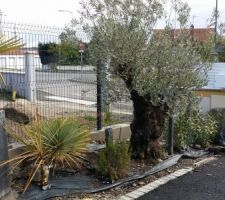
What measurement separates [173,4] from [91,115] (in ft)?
9.36

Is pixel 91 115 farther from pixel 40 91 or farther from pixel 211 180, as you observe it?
pixel 211 180

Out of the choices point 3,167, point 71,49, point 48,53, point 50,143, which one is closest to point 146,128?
point 50,143

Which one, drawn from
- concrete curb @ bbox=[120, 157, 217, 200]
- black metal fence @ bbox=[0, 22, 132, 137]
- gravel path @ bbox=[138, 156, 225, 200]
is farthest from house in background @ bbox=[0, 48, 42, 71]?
gravel path @ bbox=[138, 156, 225, 200]

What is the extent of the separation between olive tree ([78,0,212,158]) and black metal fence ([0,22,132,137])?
0.43 metres

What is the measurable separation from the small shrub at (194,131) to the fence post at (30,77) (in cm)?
291

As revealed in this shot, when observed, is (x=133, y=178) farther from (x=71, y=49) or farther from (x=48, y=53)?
(x=48, y=53)

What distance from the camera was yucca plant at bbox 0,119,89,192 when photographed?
5039mm

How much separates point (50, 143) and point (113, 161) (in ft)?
2.90

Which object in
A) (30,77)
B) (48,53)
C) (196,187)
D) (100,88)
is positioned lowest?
(196,187)

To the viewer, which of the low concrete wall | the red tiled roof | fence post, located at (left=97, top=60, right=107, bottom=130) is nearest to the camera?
fence post, located at (left=97, top=60, right=107, bottom=130)

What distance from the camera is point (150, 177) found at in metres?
5.77

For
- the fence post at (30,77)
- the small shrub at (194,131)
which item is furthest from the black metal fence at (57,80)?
the small shrub at (194,131)

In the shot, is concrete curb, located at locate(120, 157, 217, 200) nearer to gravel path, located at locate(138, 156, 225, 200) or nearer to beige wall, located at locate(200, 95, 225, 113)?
gravel path, located at locate(138, 156, 225, 200)

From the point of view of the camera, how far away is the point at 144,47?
5.58m
